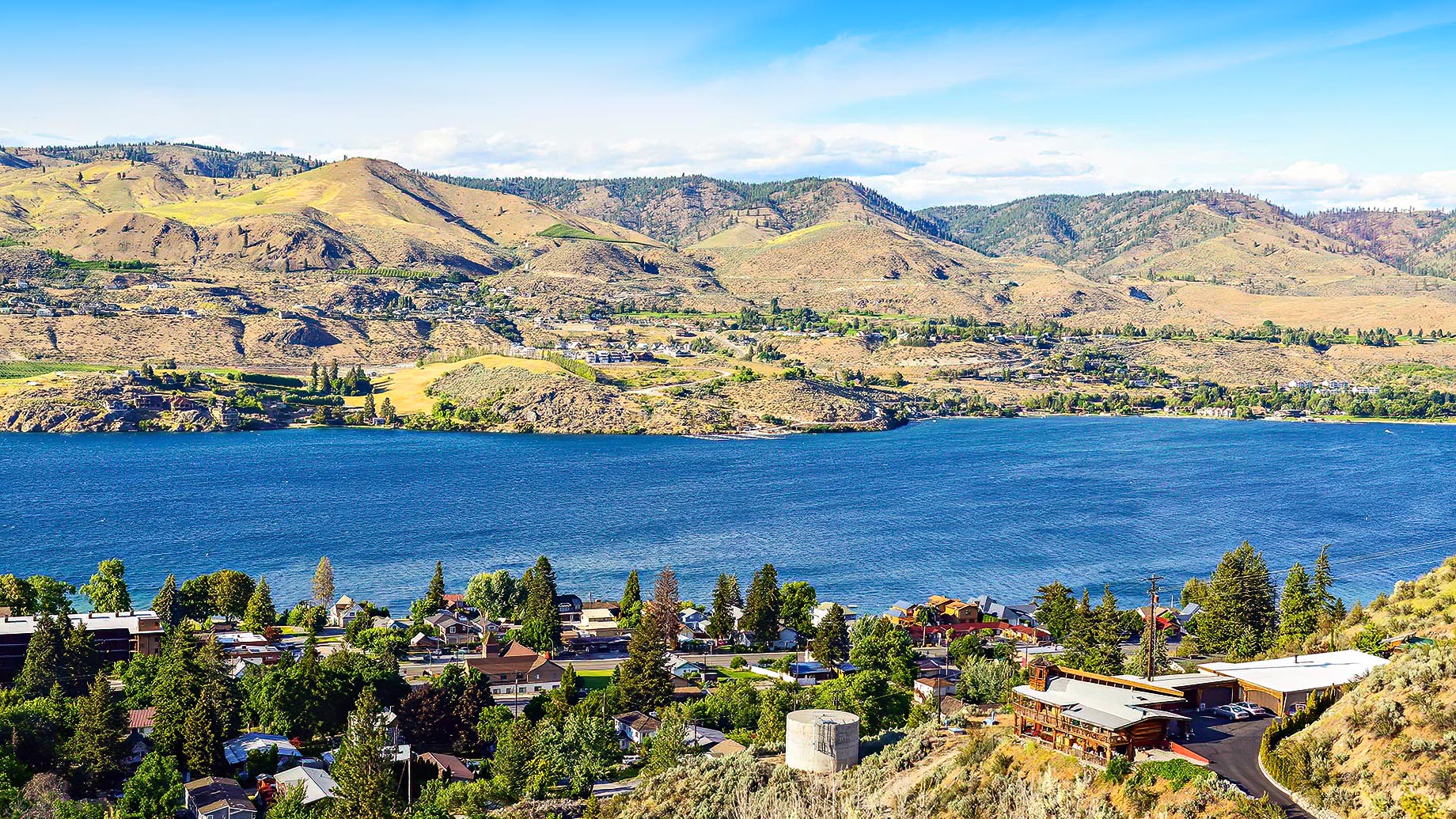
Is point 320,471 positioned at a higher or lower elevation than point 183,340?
lower

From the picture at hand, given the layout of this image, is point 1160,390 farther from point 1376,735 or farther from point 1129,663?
point 1376,735

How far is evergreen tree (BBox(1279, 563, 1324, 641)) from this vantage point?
5316 cm

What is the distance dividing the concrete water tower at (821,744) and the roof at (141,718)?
21501 millimetres

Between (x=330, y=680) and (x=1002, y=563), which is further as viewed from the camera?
(x=1002, y=563)

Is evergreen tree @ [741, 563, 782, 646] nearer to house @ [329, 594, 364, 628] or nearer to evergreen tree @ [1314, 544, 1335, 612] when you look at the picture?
house @ [329, 594, 364, 628]

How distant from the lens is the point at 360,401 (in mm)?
151250

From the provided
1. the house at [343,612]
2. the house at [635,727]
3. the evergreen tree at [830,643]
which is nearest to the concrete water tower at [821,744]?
the house at [635,727]

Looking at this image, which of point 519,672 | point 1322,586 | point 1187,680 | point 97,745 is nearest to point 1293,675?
point 1187,680

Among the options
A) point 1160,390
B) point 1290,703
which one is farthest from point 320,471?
point 1160,390

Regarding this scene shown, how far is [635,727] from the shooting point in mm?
42531

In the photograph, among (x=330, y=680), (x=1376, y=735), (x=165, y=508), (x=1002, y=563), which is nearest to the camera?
(x=1376, y=735)

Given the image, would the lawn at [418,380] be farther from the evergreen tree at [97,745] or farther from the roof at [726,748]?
the roof at [726,748]

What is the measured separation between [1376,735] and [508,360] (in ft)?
469

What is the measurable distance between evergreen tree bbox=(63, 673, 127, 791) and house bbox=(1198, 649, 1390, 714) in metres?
29.4
